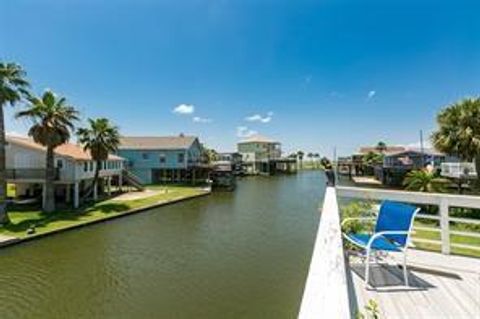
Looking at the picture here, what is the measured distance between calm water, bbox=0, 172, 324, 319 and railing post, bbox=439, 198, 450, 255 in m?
5.51

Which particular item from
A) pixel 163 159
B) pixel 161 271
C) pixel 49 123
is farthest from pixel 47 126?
pixel 163 159

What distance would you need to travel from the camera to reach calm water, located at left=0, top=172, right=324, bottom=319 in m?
10.1

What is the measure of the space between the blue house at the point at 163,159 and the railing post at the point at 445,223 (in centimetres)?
4468

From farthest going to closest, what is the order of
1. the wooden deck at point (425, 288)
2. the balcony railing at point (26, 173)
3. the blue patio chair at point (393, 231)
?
the balcony railing at point (26, 173) → the blue patio chair at point (393, 231) → the wooden deck at point (425, 288)

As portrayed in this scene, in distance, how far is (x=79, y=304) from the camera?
10.3 meters

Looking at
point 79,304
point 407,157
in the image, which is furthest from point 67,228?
point 407,157

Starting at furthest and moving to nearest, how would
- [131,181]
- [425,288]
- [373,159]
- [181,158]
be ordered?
[373,159], [181,158], [131,181], [425,288]

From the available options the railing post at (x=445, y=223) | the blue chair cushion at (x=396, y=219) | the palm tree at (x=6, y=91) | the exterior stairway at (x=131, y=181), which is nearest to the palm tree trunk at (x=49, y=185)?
the palm tree at (x=6, y=91)

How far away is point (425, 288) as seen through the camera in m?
3.86

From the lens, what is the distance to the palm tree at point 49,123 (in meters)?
22.1

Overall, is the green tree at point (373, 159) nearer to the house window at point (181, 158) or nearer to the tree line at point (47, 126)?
the house window at point (181, 158)

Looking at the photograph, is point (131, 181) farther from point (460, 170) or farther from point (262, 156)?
point (262, 156)

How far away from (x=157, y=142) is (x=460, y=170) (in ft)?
125

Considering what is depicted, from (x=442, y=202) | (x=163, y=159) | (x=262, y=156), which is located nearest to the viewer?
(x=442, y=202)
